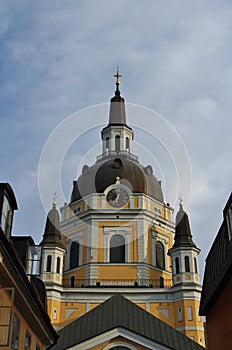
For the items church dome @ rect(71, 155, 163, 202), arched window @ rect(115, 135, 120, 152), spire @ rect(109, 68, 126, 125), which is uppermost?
spire @ rect(109, 68, 126, 125)

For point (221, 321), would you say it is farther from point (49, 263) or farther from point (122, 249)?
point (122, 249)

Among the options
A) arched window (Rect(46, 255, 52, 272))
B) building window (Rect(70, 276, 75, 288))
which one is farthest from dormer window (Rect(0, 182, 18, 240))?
building window (Rect(70, 276, 75, 288))

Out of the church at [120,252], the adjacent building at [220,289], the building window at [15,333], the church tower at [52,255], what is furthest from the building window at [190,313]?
the building window at [15,333]

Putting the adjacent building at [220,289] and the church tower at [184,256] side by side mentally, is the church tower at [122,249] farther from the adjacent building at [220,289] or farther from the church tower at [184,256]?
the adjacent building at [220,289]

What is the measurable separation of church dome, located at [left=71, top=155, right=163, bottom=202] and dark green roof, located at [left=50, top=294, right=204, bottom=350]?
18.7 m

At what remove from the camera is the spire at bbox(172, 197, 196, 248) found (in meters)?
49.0

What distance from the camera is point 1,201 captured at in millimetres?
15766

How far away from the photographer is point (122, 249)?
5009 cm

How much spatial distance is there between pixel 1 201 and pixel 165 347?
19.1 metres

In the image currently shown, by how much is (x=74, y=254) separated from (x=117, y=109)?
2478cm

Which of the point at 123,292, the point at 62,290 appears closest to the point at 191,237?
the point at 123,292

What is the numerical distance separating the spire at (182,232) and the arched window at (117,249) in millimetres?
5009

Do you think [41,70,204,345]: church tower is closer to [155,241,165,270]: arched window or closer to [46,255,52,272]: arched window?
[155,241,165,270]: arched window

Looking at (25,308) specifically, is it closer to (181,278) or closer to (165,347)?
(165,347)
